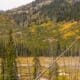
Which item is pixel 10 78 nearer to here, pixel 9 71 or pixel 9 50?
pixel 9 71

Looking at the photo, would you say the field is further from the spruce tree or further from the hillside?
the hillside

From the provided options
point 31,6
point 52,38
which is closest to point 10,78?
point 52,38

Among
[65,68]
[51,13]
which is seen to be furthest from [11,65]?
[51,13]

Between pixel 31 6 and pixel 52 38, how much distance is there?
79017 mm

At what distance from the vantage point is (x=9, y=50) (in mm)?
34844

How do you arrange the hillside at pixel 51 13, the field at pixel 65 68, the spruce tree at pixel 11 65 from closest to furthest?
the field at pixel 65 68 → the spruce tree at pixel 11 65 → the hillside at pixel 51 13

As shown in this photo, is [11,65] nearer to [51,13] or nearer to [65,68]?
[65,68]

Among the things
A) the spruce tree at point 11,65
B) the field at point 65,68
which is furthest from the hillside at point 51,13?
the spruce tree at point 11,65

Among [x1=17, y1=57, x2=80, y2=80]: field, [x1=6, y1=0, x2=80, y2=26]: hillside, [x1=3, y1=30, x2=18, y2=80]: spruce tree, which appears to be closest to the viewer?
[x1=17, y1=57, x2=80, y2=80]: field

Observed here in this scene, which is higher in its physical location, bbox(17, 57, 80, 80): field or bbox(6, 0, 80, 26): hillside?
bbox(6, 0, 80, 26): hillside

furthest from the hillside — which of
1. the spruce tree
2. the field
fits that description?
the spruce tree

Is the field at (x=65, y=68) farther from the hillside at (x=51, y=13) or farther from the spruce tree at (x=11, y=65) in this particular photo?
the hillside at (x=51, y=13)

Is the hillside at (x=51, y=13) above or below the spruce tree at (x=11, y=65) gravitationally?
above

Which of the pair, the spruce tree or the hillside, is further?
the hillside
